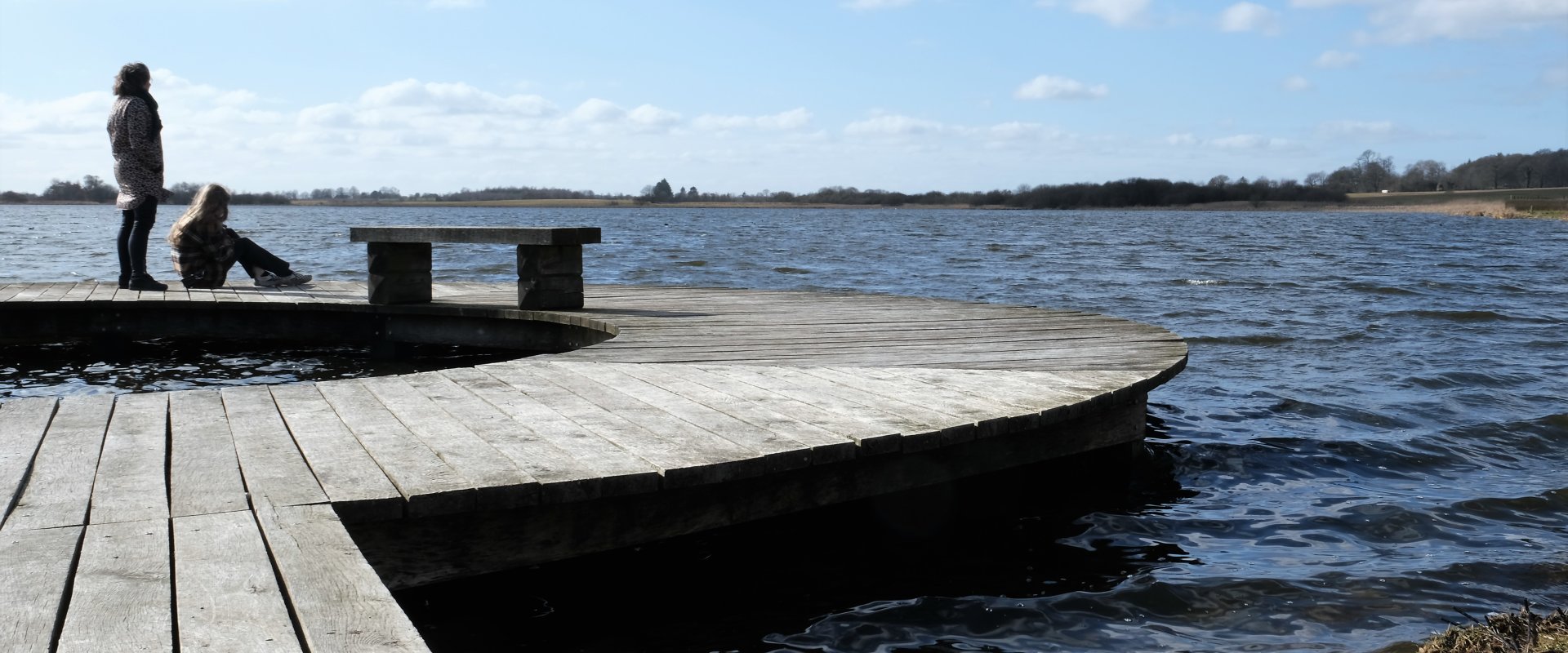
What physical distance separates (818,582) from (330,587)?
2235 millimetres

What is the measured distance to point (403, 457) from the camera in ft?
11.4

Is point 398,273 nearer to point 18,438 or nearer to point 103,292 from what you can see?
point 103,292

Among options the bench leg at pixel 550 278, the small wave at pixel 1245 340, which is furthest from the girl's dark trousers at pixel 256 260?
the small wave at pixel 1245 340

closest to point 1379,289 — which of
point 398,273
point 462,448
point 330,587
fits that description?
point 398,273

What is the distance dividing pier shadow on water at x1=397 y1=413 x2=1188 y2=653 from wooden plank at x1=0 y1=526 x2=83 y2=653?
1.19m

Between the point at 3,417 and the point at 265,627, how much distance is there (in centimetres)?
258

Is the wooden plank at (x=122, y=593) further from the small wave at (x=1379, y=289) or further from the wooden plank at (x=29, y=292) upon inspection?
the small wave at (x=1379, y=289)

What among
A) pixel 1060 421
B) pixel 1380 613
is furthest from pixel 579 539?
pixel 1380 613

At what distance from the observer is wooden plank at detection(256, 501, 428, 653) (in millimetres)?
2090

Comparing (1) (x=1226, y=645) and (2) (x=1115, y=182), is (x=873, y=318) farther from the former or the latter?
(2) (x=1115, y=182)

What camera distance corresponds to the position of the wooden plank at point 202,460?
9.70 feet

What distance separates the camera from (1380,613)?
4.12m

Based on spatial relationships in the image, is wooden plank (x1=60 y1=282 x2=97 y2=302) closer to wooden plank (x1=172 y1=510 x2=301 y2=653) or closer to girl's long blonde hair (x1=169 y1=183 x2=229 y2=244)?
girl's long blonde hair (x1=169 y1=183 x2=229 y2=244)

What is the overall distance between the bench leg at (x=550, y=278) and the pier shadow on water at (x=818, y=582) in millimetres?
3677
